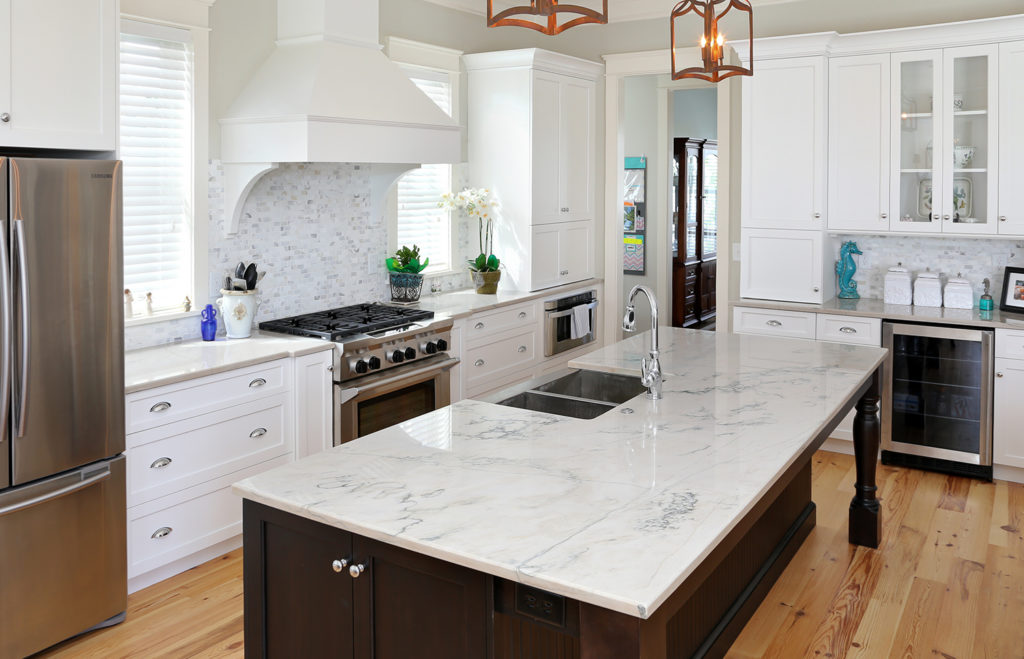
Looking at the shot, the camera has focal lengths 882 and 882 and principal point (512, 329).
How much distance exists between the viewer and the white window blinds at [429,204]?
17.8ft

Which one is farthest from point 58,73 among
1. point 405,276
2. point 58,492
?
point 405,276

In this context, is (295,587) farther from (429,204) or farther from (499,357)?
(429,204)

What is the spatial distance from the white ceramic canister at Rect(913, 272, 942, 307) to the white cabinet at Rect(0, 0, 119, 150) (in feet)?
14.4

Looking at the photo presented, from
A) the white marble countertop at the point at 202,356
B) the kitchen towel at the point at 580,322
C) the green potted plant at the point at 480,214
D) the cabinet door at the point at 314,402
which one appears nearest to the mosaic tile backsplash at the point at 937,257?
the kitchen towel at the point at 580,322

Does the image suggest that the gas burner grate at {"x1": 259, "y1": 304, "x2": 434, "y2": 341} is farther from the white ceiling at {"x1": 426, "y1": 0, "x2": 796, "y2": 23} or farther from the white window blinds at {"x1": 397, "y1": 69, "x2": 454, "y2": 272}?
the white ceiling at {"x1": 426, "y1": 0, "x2": 796, "y2": 23}

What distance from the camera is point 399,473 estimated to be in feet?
7.50

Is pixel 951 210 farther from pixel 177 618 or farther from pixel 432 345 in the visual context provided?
pixel 177 618

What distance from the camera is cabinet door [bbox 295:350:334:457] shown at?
13.1ft

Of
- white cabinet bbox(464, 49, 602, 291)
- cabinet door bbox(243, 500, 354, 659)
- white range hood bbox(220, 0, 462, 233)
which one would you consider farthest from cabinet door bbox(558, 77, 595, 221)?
cabinet door bbox(243, 500, 354, 659)

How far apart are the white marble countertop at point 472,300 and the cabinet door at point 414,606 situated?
285cm

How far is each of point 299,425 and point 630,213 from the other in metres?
5.11

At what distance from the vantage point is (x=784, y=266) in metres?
5.41

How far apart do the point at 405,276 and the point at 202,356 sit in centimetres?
157

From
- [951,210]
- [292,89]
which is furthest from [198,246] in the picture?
[951,210]
